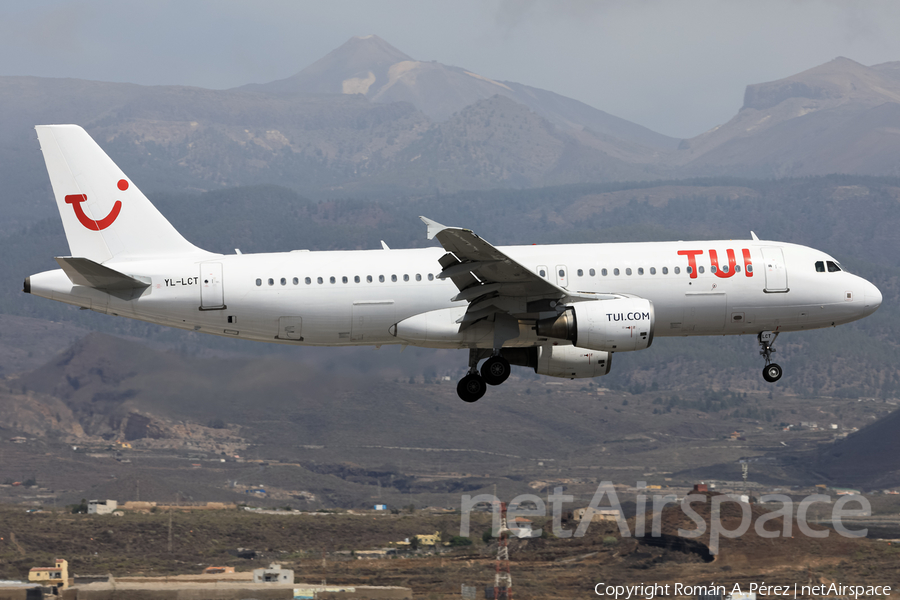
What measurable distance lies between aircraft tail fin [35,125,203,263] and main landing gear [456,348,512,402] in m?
13.0

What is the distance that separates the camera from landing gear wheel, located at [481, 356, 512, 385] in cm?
4775

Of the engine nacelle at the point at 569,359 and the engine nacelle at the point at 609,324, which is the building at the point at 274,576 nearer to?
the engine nacelle at the point at 569,359

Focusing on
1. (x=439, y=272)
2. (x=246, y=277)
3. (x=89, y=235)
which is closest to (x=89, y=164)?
(x=89, y=235)

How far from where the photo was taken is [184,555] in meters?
128

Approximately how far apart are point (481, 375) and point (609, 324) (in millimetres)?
6399

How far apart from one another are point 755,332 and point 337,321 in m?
18.1

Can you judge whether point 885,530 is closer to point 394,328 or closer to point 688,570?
point 688,570

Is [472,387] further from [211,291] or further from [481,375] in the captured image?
[211,291]

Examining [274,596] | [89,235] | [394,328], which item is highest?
[89,235]

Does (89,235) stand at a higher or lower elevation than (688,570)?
higher

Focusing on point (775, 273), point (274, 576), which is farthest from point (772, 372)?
point (274, 576)
